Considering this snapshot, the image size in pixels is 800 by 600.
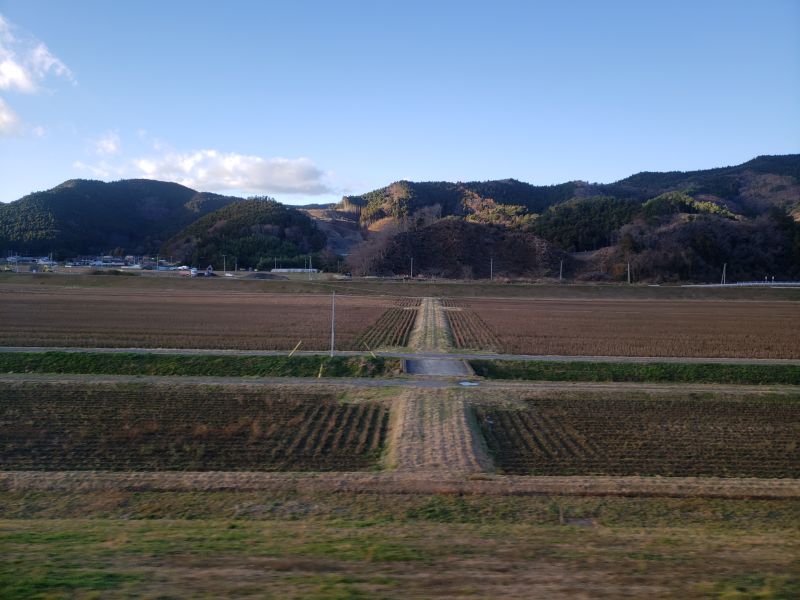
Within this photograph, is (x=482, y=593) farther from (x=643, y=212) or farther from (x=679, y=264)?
(x=643, y=212)

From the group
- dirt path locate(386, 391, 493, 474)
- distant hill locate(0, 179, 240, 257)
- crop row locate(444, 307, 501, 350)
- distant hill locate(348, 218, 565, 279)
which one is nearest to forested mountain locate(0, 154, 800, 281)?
distant hill locate(348, 218, 565, 279)

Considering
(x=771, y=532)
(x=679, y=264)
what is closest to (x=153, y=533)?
(x=771, y=532)

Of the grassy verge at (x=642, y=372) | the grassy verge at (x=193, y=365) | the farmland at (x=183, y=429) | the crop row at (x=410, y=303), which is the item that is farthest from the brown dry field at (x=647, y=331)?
the farmland at (x=183, y=429)

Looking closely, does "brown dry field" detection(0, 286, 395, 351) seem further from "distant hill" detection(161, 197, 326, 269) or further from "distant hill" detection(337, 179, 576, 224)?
"distant hill" detection(337, 179, 576, 224)

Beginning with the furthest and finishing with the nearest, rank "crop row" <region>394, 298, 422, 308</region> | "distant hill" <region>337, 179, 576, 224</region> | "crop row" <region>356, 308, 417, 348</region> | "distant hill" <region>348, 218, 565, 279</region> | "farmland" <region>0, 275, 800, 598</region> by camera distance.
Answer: "distant hill" <region>337, 179, 576, 224</region> → "distant hill" <region>348, 218, 565, 279</region> → "crop row" <region>394, 298, 422, 308</region> → "crop row" <region>356, 308, 417, 348</region> → "farmland" <region>0, 275, 800, 598</region>

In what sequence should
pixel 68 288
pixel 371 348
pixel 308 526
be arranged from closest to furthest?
pixel 308 526 → pixel 371 348 → pixel 68 288
